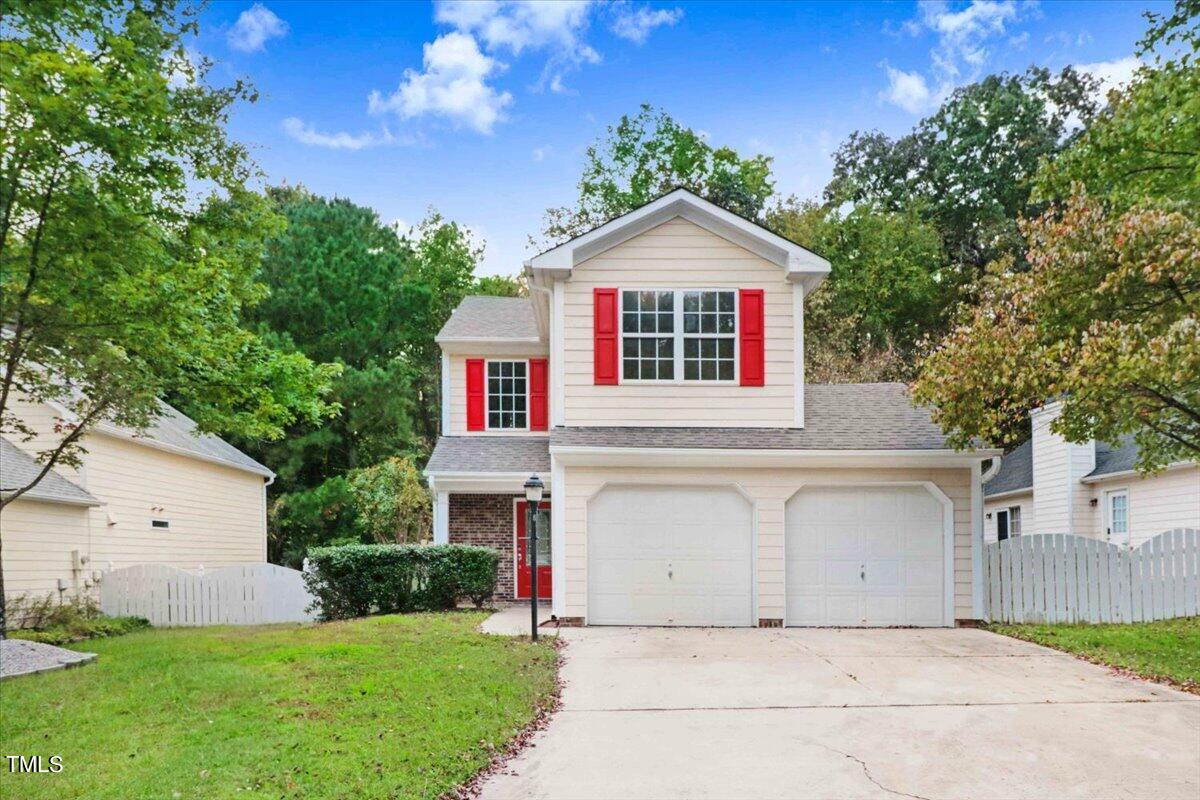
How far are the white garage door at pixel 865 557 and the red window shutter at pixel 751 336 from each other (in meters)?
1.98

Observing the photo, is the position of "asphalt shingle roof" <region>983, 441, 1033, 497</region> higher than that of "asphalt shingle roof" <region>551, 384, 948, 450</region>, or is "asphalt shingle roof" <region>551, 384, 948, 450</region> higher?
"asphalt shingle roof" <region>551, 384, 948, 450</region>

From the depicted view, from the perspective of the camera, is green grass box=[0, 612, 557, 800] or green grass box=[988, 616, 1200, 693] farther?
green grass box=[988, 616, 1200, 693]

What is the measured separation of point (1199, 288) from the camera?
9.70m

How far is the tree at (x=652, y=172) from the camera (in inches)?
1200

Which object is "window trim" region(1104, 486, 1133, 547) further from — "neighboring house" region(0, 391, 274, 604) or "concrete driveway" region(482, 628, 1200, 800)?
"neighboring house" region(0, 391, 274, 604)

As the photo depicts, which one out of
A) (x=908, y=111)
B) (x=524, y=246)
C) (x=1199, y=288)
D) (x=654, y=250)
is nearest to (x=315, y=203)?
(x=524, y=246)

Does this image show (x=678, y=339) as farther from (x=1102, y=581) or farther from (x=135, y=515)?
(x=135, y=515)

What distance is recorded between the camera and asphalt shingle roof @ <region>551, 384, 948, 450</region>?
486 inches

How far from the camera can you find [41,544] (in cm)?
1370


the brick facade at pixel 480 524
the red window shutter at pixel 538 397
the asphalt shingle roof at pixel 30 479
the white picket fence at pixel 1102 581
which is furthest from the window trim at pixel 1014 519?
the asphalt shingle roof at pixel 30 479

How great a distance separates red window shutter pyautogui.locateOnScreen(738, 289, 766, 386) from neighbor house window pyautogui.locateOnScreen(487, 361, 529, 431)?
580 centimetres

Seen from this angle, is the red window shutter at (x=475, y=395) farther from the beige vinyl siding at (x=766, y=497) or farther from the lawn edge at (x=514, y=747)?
the lawn edge at (x=514, y=747)

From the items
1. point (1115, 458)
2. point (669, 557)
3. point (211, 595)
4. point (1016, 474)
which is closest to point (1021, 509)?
point (1016, 474)

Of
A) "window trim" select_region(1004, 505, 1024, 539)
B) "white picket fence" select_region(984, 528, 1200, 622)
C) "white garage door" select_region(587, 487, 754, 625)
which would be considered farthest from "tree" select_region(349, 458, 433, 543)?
"window trim" select_region(1004, 505, 1024, 539)
